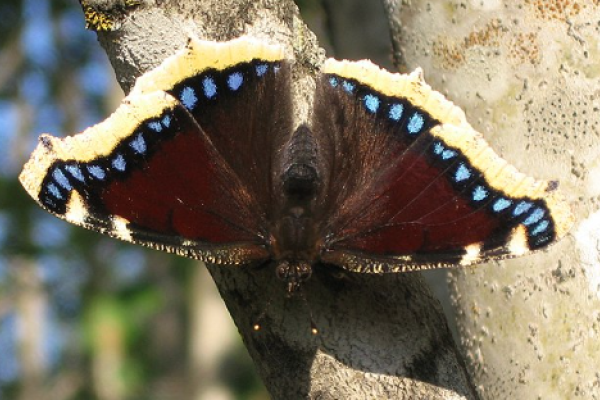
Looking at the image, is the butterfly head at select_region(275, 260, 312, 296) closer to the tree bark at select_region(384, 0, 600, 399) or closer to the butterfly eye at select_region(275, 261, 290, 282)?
the butterfly eye at select_region(275, 261, 290, 282)

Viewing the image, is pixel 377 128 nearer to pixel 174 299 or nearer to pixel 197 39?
pixel 197 39

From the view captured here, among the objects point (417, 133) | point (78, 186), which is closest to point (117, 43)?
point (78, 186)

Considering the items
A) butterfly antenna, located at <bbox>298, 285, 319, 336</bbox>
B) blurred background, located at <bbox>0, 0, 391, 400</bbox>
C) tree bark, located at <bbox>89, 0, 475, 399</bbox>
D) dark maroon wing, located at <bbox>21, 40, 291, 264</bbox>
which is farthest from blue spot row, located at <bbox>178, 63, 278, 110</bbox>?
blurred background, located at <bbox>0, 0, 391, 400</bbox>

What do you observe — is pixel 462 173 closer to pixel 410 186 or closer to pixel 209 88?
pixel 410 186

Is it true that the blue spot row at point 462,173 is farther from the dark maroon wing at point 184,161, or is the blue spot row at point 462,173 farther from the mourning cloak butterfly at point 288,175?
the dark maroon wing at point 184,161

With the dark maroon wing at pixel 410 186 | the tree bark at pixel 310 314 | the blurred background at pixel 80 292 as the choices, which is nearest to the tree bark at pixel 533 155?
the dark maroon wing at pixel 410 186

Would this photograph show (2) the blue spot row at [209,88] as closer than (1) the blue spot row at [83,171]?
No

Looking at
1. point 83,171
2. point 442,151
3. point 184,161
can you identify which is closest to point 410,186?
point 442,151
